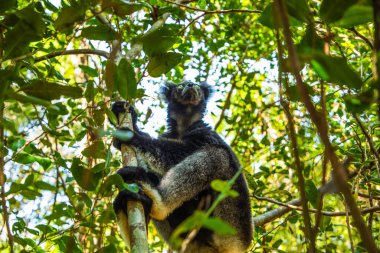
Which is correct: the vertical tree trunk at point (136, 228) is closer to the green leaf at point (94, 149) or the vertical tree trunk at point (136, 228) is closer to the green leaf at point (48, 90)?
the green leaf at point (94, 149)

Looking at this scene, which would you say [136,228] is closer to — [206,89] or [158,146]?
[158,146]

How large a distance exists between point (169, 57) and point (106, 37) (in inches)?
25.6

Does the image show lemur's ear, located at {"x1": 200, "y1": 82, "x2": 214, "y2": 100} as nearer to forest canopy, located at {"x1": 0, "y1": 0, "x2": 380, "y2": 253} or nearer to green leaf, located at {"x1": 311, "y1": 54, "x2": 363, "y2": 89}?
forest canopy, located at {"x1": 0, "y1": 0, "x2": 380, "y2": 253}

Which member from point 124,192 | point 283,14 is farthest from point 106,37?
point 283,14

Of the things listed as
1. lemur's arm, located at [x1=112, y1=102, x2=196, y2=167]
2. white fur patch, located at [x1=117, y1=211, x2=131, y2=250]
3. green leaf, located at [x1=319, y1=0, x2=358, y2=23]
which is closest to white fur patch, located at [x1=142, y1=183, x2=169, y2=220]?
white fur patch, located at [x1=117, y1=211, x2=131, y2=250]

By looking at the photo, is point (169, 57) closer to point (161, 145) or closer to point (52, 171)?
point (161, 145)

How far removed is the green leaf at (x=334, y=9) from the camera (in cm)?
167

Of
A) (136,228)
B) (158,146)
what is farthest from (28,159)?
(158,146)

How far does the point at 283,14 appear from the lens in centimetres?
111

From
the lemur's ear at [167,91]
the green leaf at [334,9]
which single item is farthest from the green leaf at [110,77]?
the lemur's ear at [167,91]

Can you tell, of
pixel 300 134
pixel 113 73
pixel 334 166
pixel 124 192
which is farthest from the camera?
pixel 300 134

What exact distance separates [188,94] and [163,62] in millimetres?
3179

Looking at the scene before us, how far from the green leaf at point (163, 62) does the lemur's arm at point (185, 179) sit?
1.04 m

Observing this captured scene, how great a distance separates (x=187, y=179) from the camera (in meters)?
5.06
